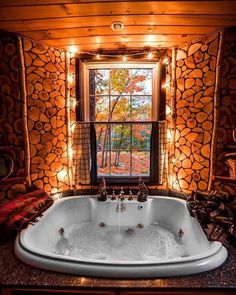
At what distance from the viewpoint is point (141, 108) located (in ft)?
8.45

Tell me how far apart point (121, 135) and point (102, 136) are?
245 mm

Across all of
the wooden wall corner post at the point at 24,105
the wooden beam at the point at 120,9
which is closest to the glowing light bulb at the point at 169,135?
the wooden beam at the point at 120,9

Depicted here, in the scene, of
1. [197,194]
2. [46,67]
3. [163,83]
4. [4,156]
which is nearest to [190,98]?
[163,83]

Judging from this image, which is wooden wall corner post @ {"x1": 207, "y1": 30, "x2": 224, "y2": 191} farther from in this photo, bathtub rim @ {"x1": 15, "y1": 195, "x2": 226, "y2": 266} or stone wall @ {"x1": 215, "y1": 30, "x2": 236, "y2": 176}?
bathtub rim @ {"x1": 15, "y1": 195, "x2": 226, "y2": 266}

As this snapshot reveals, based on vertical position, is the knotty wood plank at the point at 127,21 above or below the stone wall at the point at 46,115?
above

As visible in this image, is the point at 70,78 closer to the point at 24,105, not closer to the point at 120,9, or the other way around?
the point at 24,105

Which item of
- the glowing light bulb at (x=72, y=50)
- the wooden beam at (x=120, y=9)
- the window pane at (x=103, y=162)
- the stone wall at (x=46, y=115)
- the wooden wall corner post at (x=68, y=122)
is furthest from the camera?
the window pane at (x=103, y=162)

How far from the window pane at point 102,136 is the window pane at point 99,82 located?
16.9 inches

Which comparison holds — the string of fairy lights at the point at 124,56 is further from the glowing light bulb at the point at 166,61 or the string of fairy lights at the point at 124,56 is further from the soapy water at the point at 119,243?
the soapy water at the point at 119,243

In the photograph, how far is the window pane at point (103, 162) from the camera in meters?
2.67

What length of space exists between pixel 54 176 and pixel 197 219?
1.62 meters

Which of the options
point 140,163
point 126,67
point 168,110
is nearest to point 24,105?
point 126,67

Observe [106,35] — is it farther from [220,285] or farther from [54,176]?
[220,285]

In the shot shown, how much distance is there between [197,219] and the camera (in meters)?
1.82
